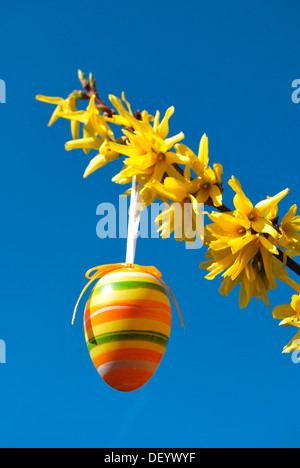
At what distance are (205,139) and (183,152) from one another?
0.09 m

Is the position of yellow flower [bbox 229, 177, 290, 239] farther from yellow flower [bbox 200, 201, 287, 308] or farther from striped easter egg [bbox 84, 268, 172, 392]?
striped easter egg [bbox 84, 268, 172, 392]

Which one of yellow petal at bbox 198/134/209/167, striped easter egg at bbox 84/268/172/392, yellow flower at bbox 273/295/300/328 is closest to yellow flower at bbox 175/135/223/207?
yellow petal at bbox 198/134/209/167

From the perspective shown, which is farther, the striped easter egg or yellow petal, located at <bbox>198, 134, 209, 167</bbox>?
the striped easter egg

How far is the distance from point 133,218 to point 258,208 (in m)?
0.49

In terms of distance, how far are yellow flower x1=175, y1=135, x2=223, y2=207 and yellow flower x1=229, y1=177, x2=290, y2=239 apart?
0.19ft

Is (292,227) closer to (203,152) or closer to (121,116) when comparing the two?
(203,152)

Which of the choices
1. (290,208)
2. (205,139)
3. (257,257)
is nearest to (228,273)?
(257,257)

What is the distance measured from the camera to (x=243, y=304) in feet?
4.59

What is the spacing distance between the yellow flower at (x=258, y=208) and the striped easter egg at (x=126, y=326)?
589 mm

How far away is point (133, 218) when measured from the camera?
161cm

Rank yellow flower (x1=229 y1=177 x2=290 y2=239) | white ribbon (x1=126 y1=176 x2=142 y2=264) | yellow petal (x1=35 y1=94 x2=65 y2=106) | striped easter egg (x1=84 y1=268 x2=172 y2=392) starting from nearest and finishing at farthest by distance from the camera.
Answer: yellow flower (x1=229 y1=177 x2=290 y2=239) → yellow petal (x1=35 y1=94 x2=65 y2=106) → white ribbon (x1=126 y1=176 x2=142 y2=264) → striped easter egg (x1=84 y1=268 x2=172 y2=392)

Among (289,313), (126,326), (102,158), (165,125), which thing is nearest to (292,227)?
(289,313)

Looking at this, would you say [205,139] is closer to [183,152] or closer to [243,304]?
[183,152]

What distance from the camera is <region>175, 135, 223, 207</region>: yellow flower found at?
4.20 ft
